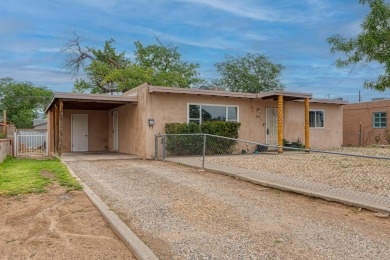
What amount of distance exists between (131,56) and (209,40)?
49.7 ft

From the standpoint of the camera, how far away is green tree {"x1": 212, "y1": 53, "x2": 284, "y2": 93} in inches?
1397

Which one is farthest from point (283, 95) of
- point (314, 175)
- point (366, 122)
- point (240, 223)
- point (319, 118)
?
point (366, 122)

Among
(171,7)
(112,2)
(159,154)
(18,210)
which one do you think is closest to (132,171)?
(159,154)

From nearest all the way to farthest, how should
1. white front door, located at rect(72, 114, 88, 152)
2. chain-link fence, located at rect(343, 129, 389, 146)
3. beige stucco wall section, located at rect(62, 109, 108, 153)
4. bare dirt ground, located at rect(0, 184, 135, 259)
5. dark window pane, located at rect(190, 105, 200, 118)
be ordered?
bare dirt ground, located at rect(0, 184, 135, 259) → dark window pane, located at rect(190, 105, 200, 118) → white front door, located at rect(72, 114, 88, 152) → beige stucco wall section, located at rect(62, 109, 108, 153) → chain-link fence, located at rect(343, 129, 389, 146)

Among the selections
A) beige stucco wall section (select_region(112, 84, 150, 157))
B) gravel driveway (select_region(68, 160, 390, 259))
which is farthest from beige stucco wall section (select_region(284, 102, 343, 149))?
gravel driveway (select_region(68, 160, 390, 259))

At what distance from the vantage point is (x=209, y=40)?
24750 mm

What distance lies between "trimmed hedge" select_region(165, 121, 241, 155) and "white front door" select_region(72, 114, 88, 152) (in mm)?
7242

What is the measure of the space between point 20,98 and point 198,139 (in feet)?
145

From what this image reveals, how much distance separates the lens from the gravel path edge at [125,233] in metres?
3.57

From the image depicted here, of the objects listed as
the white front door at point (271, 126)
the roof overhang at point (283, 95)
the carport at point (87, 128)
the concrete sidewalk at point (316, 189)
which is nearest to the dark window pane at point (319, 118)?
the roof overhang at point (283, 95)

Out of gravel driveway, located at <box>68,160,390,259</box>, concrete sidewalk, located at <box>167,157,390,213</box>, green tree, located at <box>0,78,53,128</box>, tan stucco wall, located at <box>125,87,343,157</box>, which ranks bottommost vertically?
gravel driveway, located at <box>68,160,390,259</box>

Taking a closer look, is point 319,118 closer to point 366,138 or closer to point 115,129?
point 366,138

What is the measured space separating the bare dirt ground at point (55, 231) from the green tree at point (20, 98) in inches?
1778

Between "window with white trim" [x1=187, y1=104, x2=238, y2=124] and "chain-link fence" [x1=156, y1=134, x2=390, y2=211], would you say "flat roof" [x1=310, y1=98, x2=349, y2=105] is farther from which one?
"chain-link fence" [x1=156, y1=134, x2=390, y2=211]
